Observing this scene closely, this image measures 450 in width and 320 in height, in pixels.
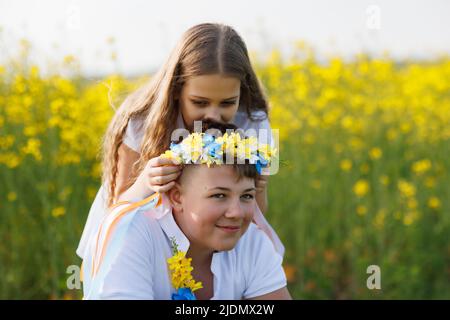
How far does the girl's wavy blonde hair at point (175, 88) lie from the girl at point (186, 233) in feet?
1.79

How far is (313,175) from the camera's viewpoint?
187 inches

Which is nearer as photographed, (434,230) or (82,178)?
(82,178)

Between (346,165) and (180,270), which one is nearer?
(180,270)

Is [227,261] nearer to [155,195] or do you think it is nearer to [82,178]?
[155,195]

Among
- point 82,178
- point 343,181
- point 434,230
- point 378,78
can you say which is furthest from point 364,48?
point 82,178

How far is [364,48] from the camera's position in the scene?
5.09 metres

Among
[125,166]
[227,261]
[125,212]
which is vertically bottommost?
[227,261]

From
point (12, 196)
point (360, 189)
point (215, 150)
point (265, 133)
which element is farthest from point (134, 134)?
point (360, 189)

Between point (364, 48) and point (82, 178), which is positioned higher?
point (364, 48)

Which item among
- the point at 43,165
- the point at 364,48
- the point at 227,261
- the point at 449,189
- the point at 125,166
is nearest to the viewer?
the point at 227,261

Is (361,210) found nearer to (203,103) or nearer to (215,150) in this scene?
(203,103)

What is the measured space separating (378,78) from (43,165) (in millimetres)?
2656

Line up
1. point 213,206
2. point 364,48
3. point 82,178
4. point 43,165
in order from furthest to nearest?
point 364,48, point 82,178, point 43,165, point 213,206

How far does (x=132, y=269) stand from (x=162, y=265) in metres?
0.17
